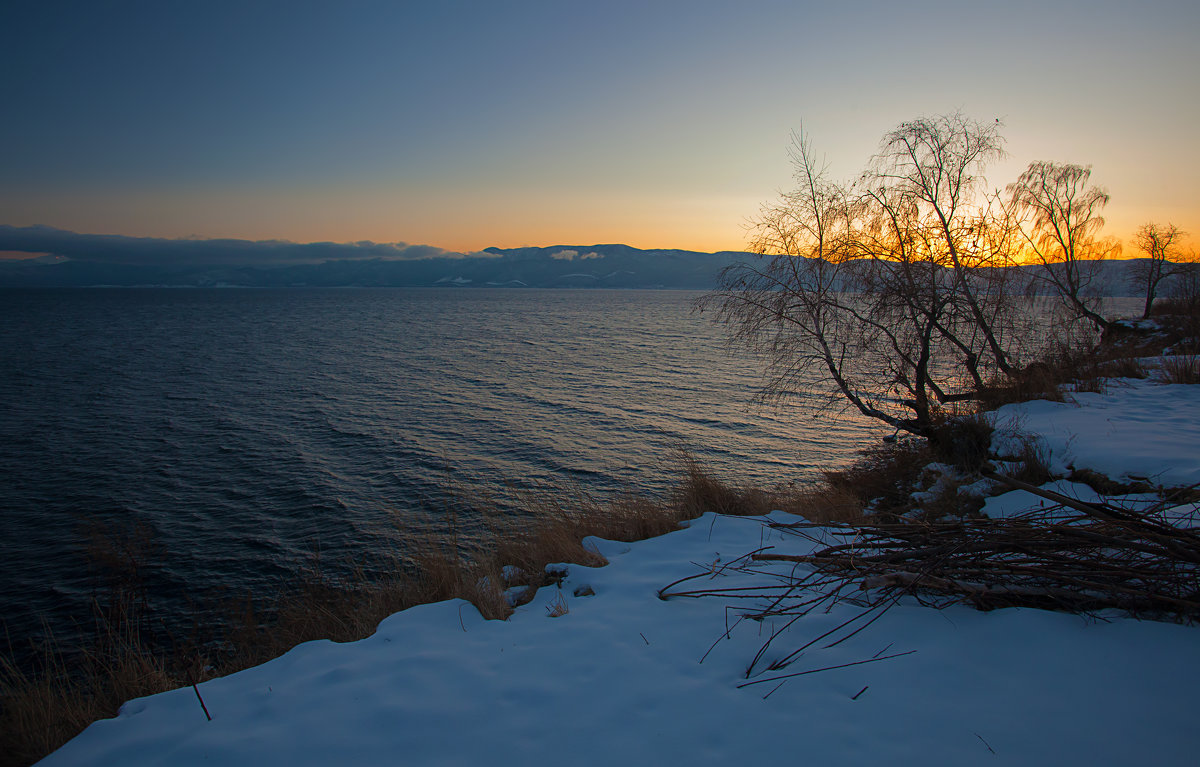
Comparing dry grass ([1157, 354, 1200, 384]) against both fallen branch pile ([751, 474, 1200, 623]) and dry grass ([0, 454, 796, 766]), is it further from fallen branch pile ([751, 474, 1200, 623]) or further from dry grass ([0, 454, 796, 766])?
fallen branch pile ([751, 474, 1200, 623])

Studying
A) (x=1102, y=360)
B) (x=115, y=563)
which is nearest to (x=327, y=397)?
(x=115, y=563)

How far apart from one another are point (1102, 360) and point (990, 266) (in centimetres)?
1025

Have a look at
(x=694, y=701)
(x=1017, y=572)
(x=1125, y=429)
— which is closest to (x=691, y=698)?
(x=694, y=701)

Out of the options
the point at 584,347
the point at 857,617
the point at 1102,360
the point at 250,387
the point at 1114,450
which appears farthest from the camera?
the point at 584,347

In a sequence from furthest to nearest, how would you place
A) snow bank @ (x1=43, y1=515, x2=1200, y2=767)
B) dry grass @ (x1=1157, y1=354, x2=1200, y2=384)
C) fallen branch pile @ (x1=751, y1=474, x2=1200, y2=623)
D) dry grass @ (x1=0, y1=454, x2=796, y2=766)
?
dry grass @ (x1=1157, y1=354, x2=1200, y2=384)
dry grass @ (x1=0, y1=454, x2=796, y2=766)
fallen branch pile @ (x1=751, y1=474, x2=1200, y2=623)
snow bank @ (x1=43, y1=515, x2=1200, y2=767)

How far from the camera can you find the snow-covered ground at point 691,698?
2.54m

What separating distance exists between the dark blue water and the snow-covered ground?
7.90 meters

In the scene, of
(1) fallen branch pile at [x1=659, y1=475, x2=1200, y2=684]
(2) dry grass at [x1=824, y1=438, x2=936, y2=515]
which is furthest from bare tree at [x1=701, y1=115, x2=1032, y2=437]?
(1) fallen branch pile at [x1=659, y1=475, x2=1200, y2=684]

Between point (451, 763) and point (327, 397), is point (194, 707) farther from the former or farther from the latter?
point (327, 397)

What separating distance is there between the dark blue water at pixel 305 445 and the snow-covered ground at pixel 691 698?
7904mm

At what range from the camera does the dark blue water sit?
12.7 metres

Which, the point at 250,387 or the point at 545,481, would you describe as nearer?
the point at 545,481

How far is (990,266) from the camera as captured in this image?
41.5 ft

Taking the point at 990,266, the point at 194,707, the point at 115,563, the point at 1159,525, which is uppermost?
the point at 990,266
